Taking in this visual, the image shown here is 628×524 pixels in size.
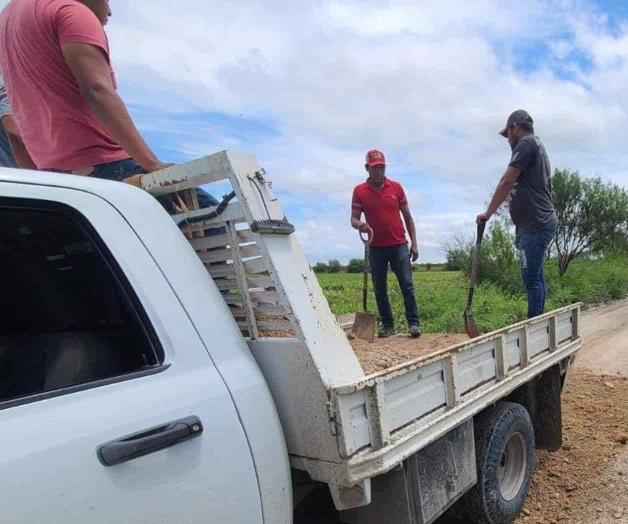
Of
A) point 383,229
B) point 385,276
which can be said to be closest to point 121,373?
point 383,229

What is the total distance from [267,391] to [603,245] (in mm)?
25077

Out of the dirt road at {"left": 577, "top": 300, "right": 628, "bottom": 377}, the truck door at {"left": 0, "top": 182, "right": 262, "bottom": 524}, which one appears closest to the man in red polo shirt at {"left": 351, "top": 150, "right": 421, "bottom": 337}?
the dirt road at {"left": 577, "top": 300, "right": 628, "bottom": 377}

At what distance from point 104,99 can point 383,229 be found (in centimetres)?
382

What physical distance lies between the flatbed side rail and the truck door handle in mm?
457

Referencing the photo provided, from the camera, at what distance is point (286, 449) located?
6.03ft

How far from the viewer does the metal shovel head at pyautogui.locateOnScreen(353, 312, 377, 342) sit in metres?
4.84

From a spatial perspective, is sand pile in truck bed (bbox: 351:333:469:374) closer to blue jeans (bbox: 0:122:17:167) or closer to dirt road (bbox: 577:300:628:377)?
blue jeans (bbox: 0:122:17:167)

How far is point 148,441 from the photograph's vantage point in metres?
1.44

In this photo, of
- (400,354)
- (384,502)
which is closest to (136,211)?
(384,502)

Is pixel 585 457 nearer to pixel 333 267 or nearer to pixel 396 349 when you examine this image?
pixel 396 349

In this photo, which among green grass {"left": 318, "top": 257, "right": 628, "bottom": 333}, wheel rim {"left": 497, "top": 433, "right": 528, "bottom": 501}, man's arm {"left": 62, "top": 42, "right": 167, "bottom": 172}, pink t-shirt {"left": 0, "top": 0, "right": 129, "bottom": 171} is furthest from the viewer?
green grass {"left": 318, "top": 257, "right": 628, "bottom": 333}

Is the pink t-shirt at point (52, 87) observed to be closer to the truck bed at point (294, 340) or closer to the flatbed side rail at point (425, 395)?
the truck bed at point (294, 340)

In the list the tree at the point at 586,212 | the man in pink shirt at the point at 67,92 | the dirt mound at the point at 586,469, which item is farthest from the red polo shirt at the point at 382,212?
the tree at the point at 586,212

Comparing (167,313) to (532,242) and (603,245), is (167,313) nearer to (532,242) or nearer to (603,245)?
(532,242)
